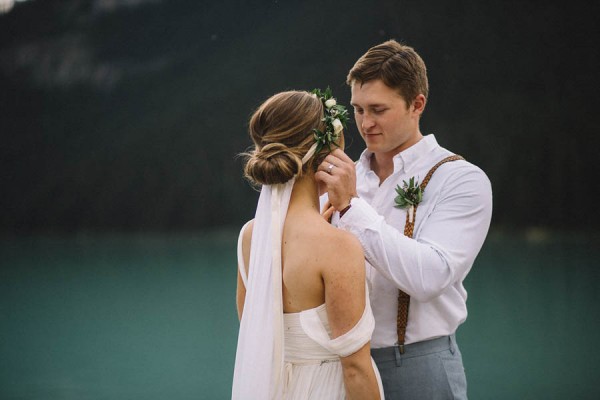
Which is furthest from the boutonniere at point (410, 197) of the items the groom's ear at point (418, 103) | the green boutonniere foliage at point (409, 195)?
the groom's ear at point (418, 103)

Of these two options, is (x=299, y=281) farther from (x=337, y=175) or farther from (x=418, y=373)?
(x=418, y=373)

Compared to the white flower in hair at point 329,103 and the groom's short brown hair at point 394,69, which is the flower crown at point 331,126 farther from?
the groom's short brown hair at point 394,69

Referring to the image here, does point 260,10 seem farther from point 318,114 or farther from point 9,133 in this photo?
point 318,114

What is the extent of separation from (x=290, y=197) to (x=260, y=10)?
1653cm

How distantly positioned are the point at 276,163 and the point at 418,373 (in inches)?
29.6

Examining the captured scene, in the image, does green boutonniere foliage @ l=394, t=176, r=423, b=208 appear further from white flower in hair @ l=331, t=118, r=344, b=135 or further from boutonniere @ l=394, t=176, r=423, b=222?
white flower in hair @ l=331, t=118, r=344, b=135

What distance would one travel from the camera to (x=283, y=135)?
153cm

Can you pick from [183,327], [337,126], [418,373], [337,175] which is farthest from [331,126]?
[183,327]

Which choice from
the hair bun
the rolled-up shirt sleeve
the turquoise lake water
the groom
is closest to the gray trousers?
the groom

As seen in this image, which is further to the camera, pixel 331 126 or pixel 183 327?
pixel 183 327

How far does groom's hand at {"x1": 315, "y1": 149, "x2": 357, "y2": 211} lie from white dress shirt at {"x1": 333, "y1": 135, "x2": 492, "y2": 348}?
2.1 inches

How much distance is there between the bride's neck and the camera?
157 centimetres

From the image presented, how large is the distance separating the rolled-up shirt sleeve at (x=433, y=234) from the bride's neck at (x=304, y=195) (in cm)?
10

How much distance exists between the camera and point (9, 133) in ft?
54.4
